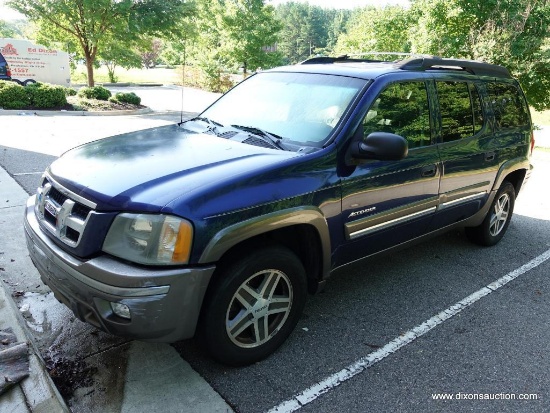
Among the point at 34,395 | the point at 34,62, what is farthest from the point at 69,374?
the point at 34,62

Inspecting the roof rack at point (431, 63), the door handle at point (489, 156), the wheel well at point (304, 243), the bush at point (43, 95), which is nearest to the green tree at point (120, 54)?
the bush at point (43, 95)

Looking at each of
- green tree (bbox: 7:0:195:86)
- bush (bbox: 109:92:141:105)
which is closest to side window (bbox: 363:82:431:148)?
green tree (bbox: 7:0:195:86)

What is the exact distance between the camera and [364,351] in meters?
2.96

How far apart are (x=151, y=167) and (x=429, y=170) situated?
86.0 inches

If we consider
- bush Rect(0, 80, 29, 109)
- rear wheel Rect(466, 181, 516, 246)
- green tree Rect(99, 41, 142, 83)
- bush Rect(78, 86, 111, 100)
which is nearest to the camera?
rear wheel Rect(466, 181, 516, 246)

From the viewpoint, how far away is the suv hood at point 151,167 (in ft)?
7.39

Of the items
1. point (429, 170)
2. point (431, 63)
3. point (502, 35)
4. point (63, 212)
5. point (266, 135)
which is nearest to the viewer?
point (63, 212)

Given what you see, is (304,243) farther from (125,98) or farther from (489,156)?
(125,98)

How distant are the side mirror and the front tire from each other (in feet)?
2.73

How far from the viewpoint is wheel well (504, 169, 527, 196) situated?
487cm

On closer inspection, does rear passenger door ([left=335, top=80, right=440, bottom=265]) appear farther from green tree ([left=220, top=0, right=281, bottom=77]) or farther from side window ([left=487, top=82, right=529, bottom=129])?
green tree ([left=220, top=0, right=281, bottom=77])

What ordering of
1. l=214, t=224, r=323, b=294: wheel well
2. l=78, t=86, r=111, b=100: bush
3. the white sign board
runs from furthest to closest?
the white sign board < l=78, t=86, r=111, b=100: bush < l=214, t=224, r=323, b=294: wheel well

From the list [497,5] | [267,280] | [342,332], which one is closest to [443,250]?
[342,332]

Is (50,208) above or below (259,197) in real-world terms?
below
